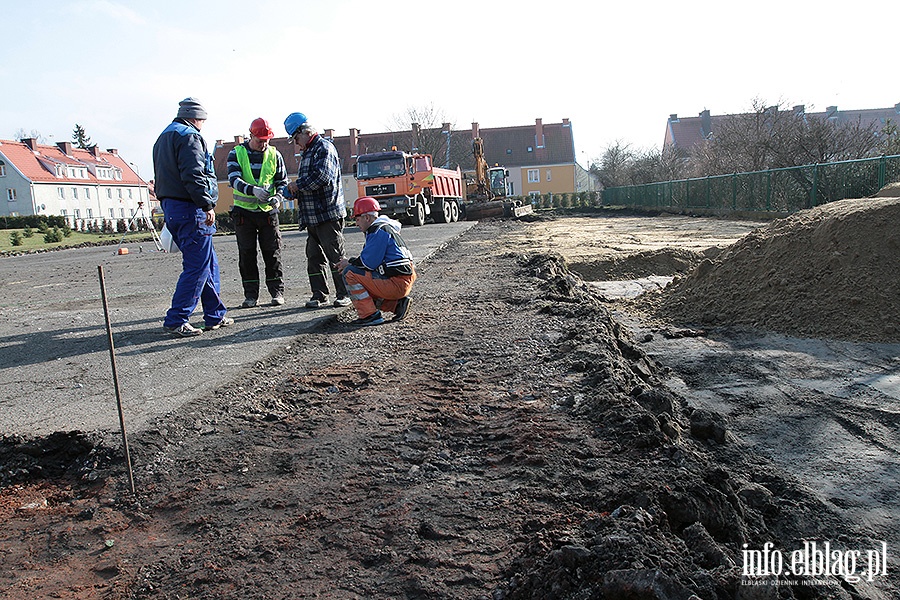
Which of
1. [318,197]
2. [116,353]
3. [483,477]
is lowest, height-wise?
[483,477]

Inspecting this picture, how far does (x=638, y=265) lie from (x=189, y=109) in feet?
24.6

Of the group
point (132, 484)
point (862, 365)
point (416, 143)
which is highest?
point (416, 143)

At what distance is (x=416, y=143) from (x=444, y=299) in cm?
6737

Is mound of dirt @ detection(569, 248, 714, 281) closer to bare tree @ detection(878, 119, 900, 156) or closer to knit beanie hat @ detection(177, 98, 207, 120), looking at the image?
knit beanie hat @ detection(177, 98, 207, 120)

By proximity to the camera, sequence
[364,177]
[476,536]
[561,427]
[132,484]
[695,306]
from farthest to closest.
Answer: [364,177], [695,306], [561,427], [132,484], [476,536]

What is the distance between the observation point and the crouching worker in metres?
6.31

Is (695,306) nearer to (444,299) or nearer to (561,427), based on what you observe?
(444,299)

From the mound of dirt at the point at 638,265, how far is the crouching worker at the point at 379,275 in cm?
516

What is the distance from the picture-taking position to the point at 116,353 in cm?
539

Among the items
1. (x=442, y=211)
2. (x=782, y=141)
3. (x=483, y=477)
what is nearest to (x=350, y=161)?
(x=442, y=211)

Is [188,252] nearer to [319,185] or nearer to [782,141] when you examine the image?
[319,185]

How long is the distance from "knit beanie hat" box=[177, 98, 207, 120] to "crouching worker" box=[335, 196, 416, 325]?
1570mm

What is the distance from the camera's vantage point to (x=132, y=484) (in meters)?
2.93

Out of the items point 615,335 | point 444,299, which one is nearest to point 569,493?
point 615,335
